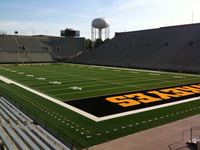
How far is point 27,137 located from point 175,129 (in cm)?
573

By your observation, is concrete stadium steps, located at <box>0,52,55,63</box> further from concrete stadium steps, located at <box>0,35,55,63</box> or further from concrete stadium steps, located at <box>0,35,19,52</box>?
concrete stadium steps, located at <box>0,35,19,52</box>

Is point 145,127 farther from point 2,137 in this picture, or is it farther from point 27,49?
point 27,49

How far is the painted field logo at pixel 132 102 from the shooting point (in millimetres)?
13713

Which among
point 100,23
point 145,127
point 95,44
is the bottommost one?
point 145,127

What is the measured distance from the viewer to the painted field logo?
13.7 meters

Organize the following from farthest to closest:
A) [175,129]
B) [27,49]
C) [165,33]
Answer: [27,49] → [165,33] → [175,129]

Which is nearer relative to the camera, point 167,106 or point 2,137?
point 2,137

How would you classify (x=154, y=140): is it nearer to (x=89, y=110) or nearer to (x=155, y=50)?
(x=89, y=110)

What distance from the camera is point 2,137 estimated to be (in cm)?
822

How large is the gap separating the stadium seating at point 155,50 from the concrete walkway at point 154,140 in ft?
90.8

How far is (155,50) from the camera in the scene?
5075cm

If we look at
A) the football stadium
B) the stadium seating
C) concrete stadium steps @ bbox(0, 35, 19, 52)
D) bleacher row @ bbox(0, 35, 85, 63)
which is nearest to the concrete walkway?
the football stadium

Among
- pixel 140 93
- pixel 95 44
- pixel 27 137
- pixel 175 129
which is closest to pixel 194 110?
pixel 175 129

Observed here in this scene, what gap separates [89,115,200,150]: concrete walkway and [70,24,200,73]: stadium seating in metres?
27.7
